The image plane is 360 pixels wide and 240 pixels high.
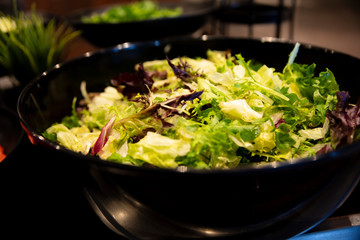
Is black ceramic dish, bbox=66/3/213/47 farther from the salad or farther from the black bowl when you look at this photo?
the black bowl

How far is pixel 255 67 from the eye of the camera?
0.98m

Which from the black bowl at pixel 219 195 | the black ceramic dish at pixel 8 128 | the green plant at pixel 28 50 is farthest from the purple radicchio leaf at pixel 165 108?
the green plant at pixel 28 50

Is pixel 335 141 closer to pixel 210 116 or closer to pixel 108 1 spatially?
pixel 210 116

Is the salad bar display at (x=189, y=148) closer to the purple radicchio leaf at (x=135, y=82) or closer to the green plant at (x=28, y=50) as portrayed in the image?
the purple radicchio leaf at (x=135, y=82)

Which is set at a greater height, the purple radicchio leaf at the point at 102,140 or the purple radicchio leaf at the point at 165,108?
the purple radicchio leaf at the point at 165,108

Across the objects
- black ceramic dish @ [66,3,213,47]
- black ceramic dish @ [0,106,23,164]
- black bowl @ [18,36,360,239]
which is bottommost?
black ceramic dish @ [0,106,23,164]

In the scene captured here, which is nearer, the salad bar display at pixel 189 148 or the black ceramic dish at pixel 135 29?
the salad bar display at pixel 189 148

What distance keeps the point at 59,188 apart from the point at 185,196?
47 cm

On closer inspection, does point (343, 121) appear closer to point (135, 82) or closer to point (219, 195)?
point (219, 195)

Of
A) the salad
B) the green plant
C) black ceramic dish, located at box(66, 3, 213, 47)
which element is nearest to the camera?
the salad

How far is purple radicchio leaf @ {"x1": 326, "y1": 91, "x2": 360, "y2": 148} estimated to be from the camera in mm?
583

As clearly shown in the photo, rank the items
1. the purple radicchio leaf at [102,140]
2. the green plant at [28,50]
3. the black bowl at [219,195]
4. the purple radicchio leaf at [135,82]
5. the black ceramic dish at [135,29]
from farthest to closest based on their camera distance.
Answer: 1. the black ceramic dish at [135,29]
2. the green plant at [28,50]
3. the purple radicchio leaf at [135,82]
4. the purple radicchio leaf at [102,140]
5. the black bowl at [219,195]

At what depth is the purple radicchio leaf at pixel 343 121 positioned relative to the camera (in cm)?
58

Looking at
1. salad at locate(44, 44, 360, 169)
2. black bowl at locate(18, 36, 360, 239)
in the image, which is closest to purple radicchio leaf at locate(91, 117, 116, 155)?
salad at locate(44, 44, 360, 169)
